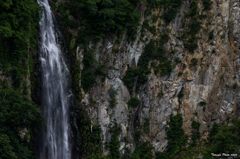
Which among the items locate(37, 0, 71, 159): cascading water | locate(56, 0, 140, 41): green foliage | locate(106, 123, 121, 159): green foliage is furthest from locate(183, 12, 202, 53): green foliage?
locate(37, 0, 71, 159): cascading water

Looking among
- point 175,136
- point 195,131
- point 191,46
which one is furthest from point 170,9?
point 175,136

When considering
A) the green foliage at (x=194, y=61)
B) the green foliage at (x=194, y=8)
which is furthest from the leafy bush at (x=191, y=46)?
the green foliage at (x=194, y=8)

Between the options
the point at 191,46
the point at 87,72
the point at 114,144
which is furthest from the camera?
the point at 191,46

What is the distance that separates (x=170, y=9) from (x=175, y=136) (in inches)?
496

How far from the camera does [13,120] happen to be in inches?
514

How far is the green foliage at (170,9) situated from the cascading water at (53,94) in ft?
35.8

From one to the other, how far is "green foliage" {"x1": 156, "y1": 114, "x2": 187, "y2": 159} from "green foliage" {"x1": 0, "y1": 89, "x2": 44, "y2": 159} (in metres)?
13.3

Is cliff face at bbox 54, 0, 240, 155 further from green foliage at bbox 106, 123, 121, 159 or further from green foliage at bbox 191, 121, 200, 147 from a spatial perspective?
green foliage at bbox 106, 123, 121, 159

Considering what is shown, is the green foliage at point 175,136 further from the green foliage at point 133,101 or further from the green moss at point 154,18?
the green moss at point 154,18

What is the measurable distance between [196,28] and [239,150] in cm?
1188

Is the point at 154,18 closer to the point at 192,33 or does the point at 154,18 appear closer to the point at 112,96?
the point at 192,33

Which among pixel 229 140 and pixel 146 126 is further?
pixel 146 126

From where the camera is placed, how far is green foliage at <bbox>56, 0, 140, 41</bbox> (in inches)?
749

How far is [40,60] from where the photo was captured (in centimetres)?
1747
